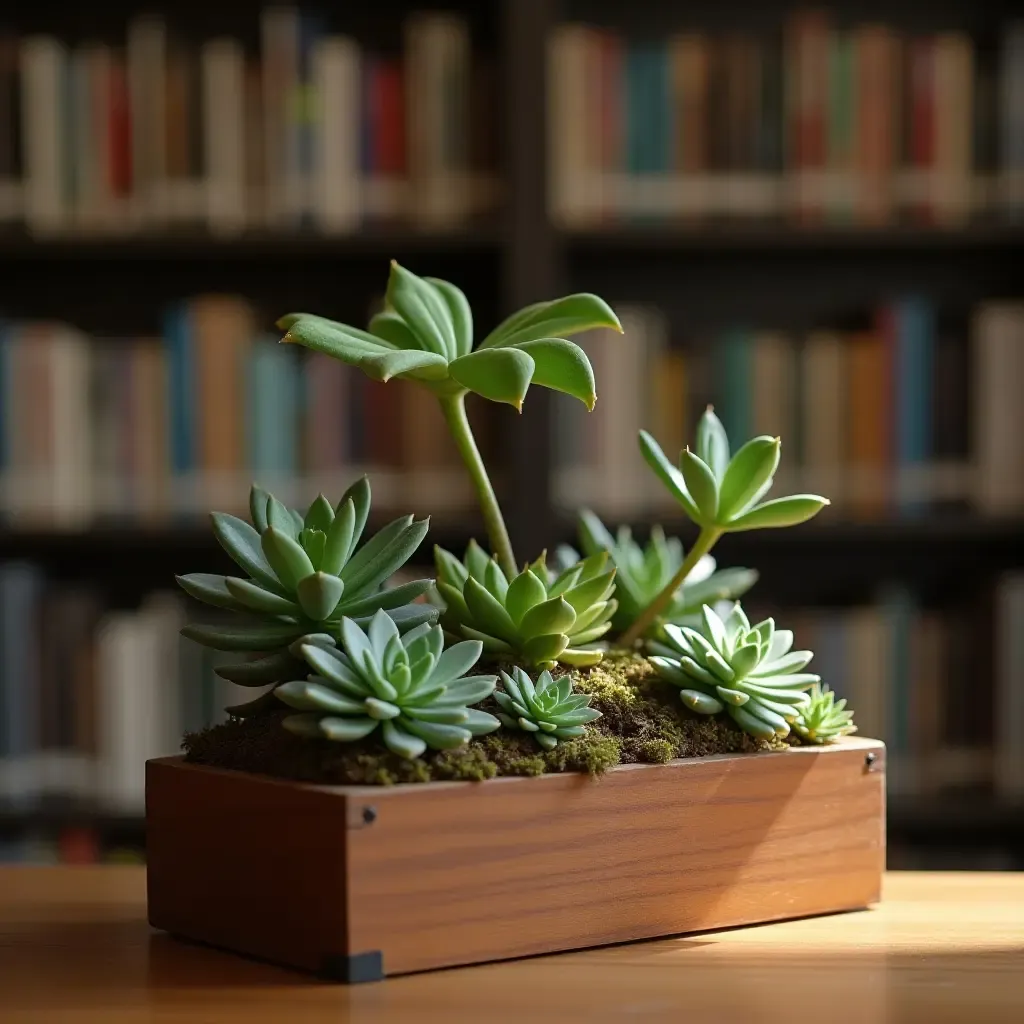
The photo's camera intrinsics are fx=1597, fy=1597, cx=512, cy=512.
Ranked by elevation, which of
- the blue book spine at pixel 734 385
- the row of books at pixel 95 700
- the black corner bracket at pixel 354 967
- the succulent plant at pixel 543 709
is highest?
the blue book spine at pixel 734 385

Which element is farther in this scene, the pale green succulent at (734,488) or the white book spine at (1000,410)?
the white book spine at (1000,410)

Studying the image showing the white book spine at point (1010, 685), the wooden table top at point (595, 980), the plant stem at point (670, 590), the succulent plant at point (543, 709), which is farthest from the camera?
the white book spine at point (1010, 685)

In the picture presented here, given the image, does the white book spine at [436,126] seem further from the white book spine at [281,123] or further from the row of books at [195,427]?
the row of books at [195,427]

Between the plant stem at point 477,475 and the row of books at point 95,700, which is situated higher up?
the plant stem at point 477,475

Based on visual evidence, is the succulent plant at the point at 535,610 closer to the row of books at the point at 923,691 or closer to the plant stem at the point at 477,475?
the plant stem at the point at 477,475

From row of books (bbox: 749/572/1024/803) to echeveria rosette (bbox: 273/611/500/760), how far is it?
1.57 m

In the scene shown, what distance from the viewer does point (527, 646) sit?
777 millimetres

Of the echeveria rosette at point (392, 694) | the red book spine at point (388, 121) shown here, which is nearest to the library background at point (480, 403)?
the red book spine at point (388, 121)

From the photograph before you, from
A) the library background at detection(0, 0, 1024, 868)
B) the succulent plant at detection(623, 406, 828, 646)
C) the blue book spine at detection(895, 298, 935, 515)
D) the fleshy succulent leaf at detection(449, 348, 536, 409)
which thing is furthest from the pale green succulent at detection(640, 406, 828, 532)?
the blue book spine at detection(895, 298, 935, 515)

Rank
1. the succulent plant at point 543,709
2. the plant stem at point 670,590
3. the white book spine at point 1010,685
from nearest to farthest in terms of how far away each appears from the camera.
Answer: the succulent plant at point 543,709, the plant stem at point 670,590, the white book spine at point 1010,685

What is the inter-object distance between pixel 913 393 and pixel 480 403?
2.00 feet

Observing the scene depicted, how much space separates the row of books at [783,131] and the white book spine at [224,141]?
1.48 feet

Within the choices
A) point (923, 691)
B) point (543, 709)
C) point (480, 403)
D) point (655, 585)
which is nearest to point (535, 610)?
point (543, 709)

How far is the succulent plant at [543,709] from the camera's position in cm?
73
